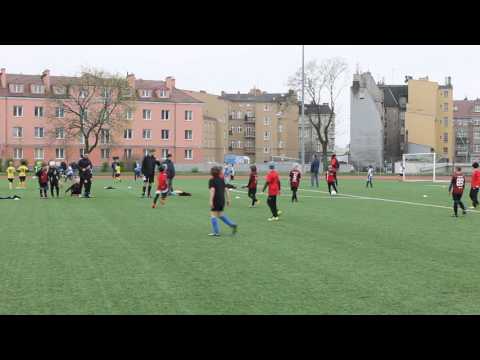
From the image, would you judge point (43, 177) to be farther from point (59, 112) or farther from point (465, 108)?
point (465, 108)

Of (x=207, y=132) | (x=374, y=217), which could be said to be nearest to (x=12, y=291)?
(x=374, y=217)

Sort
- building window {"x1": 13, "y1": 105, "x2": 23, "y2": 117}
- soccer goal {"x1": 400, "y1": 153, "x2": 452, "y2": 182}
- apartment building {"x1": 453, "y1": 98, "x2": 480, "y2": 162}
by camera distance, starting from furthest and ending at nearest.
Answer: apartment building {"x1": 453, "y1": 98, "x2": 480, "y2": 162}
building window {"x1": 13, "y1": 105, "x2": 23, "y2": 117}
soccer goal {"x1": 400, "y1": 153, "x2": 452, "y2": 182}

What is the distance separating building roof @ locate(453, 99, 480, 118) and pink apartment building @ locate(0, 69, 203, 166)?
58.4 m

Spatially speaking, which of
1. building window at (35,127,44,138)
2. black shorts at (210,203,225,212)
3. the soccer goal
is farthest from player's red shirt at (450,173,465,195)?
building window at (35,127,44,138)

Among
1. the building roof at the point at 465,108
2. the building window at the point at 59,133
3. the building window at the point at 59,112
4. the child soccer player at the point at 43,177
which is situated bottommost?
the child soccer player at the point at 43,177

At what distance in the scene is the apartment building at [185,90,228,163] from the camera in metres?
121

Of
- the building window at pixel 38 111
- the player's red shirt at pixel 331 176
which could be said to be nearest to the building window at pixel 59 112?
the building window at pixel 38 111

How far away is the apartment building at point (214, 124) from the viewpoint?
4756 inches

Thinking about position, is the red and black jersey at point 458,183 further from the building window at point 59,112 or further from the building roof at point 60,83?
the building window at point 59,112

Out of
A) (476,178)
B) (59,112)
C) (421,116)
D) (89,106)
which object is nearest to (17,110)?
(59,112)

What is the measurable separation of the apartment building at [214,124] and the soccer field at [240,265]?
3926 inches

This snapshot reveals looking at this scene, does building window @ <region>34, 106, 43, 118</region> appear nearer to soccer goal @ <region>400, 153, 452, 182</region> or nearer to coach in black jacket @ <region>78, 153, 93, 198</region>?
soccer goal @ <region>400, 153, 452, 182</region>

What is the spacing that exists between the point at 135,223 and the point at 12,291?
10.0 metres
